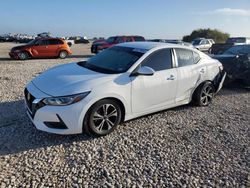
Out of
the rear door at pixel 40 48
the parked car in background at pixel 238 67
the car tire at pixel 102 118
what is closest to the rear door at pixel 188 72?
the car tire at pixel 102 118

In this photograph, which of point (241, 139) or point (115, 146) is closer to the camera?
point (115, 146)

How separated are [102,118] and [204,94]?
119 inches

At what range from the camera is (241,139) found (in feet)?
15.7

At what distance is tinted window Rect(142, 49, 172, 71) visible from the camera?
17.1ft

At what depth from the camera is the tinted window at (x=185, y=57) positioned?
575cm

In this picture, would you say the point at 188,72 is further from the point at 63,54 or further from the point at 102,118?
the point at 63,54

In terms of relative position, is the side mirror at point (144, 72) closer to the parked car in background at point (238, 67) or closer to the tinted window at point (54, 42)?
the parked car in background at point (238, 67)

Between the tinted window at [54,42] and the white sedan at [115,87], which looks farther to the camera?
the tinted window at [54,42]

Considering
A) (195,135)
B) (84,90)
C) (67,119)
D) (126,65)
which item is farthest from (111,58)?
(195,135)

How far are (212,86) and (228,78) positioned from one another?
2248mm

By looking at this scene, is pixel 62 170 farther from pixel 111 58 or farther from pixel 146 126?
pixel 111 58

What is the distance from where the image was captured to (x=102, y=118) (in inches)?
180

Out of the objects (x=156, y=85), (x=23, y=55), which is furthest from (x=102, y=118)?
(x=23, y=55)

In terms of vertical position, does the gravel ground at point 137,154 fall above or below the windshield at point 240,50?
below
